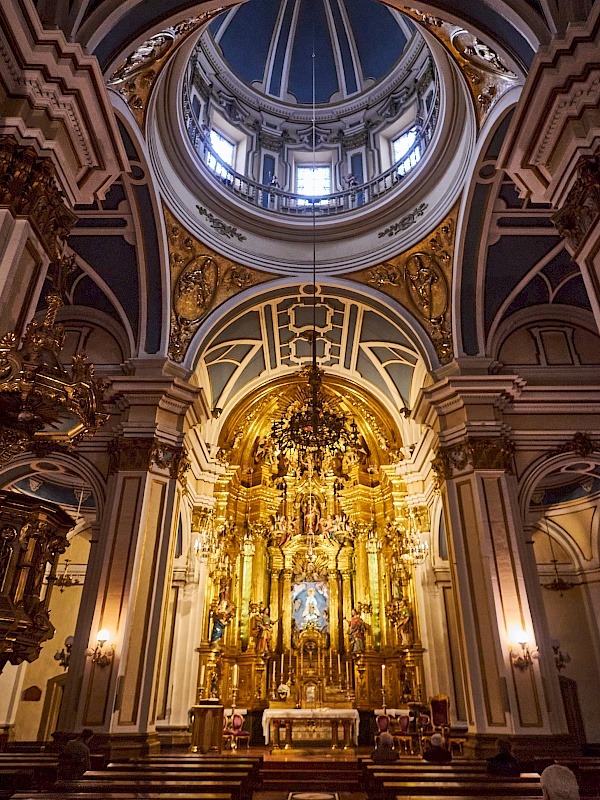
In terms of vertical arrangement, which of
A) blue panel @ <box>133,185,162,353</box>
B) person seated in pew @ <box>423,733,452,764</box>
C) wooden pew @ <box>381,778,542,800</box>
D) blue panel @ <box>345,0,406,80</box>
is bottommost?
wooden pew @ <box>381,778,542,800</box>

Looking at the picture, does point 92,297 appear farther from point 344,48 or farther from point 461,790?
point 461,790

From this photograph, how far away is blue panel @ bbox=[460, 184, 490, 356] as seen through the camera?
11.1 meters

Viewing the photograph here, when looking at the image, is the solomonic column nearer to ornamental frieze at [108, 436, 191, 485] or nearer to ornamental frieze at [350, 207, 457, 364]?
ornamental frieze at [350, 207, 457, 364]

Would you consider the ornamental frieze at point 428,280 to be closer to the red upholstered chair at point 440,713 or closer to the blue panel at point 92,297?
the blue panel at point 92,297

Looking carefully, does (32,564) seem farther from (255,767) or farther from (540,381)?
(540,381)

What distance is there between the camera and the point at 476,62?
8.94m

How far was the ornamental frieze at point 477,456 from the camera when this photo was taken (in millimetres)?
10336

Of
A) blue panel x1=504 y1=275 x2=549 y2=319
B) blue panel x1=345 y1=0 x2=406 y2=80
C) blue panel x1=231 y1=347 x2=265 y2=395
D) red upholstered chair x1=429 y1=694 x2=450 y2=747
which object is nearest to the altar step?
red upholstered chair x1=429 y1=694 x2=450 y2=747

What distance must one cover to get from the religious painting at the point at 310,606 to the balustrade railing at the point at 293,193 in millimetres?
9437

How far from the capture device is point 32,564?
19.6ft

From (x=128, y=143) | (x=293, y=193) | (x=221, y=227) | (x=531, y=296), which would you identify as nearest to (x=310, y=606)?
(x=531, y=296)

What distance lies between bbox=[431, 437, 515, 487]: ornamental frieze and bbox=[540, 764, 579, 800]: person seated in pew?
26.4ft

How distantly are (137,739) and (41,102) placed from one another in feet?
26.7

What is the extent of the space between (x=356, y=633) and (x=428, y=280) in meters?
8.63
